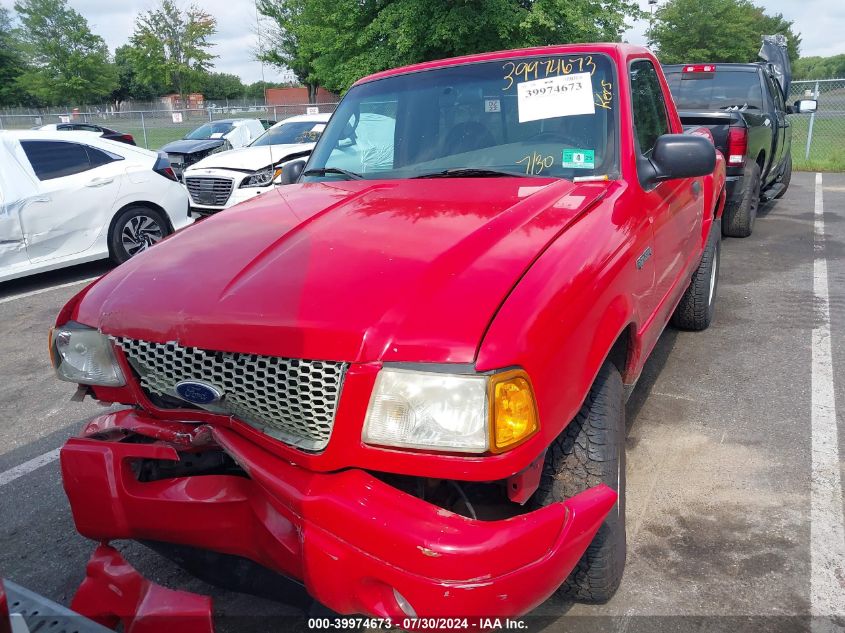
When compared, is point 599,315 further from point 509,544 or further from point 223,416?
point 223,416

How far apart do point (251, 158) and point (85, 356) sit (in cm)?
767

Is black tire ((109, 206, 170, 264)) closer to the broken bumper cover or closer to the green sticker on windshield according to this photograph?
the green sticker on windshield

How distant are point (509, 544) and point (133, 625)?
108cm

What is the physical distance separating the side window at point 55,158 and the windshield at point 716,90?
703 cm

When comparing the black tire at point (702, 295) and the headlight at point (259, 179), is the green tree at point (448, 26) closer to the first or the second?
the headlight at point (259, 179)

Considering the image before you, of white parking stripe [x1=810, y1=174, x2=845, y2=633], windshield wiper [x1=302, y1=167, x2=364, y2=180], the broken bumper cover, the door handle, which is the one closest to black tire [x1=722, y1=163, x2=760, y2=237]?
white parking stripe [x1=810, y1=174, x2=845, y2=633]

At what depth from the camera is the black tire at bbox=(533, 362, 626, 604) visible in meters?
2.18

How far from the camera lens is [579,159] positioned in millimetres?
3004

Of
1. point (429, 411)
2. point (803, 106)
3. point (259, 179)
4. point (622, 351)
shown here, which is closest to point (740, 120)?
point (803, 106)

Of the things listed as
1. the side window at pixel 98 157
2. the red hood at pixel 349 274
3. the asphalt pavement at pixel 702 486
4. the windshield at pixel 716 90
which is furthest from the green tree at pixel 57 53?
the red hood at pixel 349 274

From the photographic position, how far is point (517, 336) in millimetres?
1815

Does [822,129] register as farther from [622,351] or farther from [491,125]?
[622,351]

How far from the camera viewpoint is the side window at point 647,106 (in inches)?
131

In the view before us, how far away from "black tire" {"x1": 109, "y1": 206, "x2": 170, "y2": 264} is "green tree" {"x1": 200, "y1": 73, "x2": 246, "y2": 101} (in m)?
55.0
